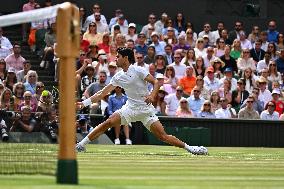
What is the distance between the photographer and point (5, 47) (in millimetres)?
20109

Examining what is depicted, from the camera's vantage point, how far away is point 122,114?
18.1 m

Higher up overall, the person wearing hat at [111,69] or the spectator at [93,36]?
the spectator at [93,36]

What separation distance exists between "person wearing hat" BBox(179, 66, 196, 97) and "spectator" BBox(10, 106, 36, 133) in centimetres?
772

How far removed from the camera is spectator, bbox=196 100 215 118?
25.0m

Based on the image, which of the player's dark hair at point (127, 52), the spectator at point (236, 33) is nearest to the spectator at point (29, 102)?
the player's dark hair at point (127, 52)

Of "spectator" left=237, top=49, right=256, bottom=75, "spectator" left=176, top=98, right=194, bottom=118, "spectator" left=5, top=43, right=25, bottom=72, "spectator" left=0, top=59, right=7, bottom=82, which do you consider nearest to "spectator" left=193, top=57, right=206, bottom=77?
"spectator" left=237, top=49, right=256, bottom=75

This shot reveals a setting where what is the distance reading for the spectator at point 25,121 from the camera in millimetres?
18953

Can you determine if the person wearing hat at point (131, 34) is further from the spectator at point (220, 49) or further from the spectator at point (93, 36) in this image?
the spectator at point (220, 49)

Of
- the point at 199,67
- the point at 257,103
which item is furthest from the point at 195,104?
the point at 257,103

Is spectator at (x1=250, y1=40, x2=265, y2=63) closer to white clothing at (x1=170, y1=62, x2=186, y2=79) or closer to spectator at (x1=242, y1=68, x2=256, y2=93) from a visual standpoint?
spectator at (x1=242, y1=68, x2=256, y2=93)

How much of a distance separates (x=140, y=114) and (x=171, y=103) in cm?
750

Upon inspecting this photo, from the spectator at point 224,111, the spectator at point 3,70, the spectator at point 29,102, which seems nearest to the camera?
the spectator at point 3,70

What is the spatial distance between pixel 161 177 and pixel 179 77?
1551 centimetres

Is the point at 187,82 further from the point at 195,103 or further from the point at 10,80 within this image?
the point at 10,80
